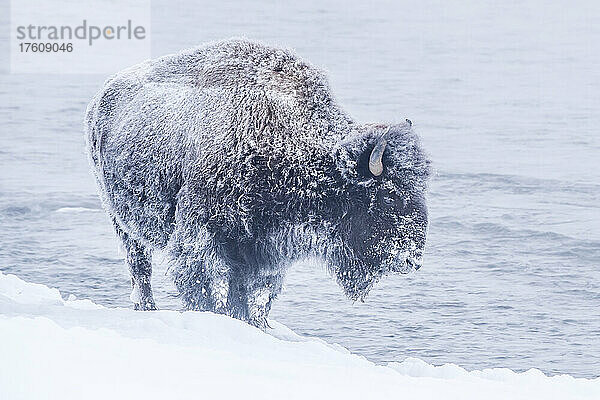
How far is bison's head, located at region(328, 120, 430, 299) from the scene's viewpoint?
556 cm

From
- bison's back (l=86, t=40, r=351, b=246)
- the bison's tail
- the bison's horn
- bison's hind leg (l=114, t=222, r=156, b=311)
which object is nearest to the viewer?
the bison's horn

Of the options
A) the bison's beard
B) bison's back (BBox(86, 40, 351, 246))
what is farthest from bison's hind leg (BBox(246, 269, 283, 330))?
bison's back (BBox(86, 40, 351, 246))

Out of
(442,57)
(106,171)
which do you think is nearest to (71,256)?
(106,171)

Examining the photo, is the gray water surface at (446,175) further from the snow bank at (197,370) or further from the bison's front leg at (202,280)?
the snow bank at (197,370)

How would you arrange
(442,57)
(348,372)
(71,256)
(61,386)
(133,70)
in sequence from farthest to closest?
(442,57) → (71,256) → (133,70) → (348,372) → (61,386)

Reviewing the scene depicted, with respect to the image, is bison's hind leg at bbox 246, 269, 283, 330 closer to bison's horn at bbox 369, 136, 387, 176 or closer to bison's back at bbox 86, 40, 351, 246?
bison's back at bbox 86, 40, 351, 246

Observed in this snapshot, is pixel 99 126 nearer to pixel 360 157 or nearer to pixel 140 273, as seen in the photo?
pixel 140 273

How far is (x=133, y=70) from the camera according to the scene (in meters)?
6.95

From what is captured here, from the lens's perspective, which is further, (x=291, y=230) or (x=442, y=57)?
Answer: (x=442, y=57)

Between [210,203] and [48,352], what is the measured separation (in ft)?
6.69

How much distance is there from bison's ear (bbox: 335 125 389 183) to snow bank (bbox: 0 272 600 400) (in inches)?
45.9

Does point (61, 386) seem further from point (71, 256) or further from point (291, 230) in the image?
point (71, 256)

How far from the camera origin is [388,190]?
559 centimetres

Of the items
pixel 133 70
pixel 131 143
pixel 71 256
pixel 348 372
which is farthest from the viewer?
pixel 71 256
